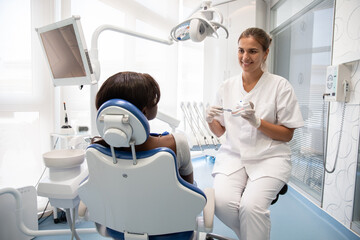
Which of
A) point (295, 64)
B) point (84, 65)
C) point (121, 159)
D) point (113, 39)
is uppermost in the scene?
point (113, 39)

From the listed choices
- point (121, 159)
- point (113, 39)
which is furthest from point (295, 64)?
point (121, 159)

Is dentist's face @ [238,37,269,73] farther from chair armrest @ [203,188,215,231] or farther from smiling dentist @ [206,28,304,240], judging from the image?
chair armrest @ [203,188,215,231]

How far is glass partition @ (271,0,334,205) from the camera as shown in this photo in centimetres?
190

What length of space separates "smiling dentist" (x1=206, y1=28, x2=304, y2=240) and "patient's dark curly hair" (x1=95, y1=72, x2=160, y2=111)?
57 cm

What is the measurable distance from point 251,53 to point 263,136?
46cm

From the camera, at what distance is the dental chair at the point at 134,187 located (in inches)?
24.1

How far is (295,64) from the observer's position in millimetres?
2365

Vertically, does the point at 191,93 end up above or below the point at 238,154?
above

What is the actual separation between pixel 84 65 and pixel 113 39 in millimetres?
1530

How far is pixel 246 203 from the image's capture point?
100 cm

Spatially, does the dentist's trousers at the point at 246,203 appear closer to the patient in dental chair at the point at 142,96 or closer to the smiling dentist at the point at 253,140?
the smiling dentist at the point at 253,140

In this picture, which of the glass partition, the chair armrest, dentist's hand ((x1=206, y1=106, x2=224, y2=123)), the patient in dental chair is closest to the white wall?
the glass partition

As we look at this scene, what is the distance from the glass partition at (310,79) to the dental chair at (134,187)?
1640 mm

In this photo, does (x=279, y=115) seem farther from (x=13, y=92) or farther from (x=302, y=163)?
(x=13, y=92)
